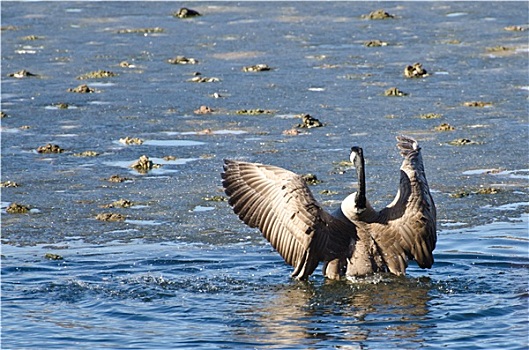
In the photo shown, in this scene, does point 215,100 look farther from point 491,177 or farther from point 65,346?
point 65,346

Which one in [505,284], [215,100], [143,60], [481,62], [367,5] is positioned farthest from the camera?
[367,5]

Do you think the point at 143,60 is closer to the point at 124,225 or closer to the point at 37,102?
the point at 37,102

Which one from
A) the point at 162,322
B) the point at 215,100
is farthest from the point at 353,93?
the point at 162,322

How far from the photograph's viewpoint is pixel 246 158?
12930 mm

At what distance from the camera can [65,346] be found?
8.14m

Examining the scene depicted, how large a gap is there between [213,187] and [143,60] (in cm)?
634

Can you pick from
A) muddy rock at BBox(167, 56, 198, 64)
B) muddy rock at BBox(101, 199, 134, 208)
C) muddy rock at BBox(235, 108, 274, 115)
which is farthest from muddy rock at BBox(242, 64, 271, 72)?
muddy rock at BBox(101, 199, 134, 208)

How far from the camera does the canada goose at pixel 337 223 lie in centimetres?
955

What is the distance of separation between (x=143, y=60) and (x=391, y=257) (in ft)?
30.0

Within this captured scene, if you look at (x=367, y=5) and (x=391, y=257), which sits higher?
(x=367, y=5)

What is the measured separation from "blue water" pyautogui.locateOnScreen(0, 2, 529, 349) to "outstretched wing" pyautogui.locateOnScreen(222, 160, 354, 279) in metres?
0.30

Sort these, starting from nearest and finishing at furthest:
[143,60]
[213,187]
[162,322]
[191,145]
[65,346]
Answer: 1. [65,346]
2. [162,322]
3. [213,187]
4. [191,145]
5. [143,60]

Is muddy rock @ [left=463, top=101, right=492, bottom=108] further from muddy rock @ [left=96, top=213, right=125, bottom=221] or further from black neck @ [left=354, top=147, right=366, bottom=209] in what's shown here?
black neck @ [left=354, top=147, right=366, bottom=209]

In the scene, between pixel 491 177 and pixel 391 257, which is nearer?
pixel 391 257
